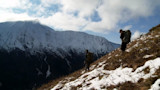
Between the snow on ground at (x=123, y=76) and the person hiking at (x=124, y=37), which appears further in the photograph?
the person hiking at (x=124, y=37)

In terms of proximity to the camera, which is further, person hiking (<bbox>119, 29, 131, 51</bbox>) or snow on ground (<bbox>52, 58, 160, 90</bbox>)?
person hiking (<bbox>119, 29, 131, 51</bbox>)

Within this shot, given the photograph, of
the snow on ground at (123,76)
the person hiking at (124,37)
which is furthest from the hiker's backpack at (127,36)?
the snow on ground at (123,76)

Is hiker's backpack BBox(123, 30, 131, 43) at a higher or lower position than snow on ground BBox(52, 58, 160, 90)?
higher

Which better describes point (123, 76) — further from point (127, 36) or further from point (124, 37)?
point (127, 36)

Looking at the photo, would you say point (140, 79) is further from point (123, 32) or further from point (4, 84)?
point (4, 84)

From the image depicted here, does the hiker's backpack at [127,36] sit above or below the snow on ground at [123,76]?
above

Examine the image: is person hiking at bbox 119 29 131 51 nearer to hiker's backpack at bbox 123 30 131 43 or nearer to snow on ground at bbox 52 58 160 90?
hiker's backpack at bbox 123 30 131 43

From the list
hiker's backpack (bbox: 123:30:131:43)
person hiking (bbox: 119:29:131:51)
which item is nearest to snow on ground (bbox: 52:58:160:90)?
person hiking (bbox: 119:29:131:51)

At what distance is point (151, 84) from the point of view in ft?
20.4

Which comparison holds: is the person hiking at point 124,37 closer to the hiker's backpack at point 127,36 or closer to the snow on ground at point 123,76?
the hiker's backpack at point 127,36

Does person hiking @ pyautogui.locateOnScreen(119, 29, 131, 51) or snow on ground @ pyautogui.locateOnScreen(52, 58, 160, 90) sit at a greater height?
person hiking @ pyautogui.locateOnScreen(119, 29, 131, 51)

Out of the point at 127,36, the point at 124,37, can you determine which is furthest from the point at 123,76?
the point at 127,36

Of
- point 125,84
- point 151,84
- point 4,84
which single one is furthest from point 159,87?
point 4,84

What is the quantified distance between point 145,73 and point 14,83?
8388 inches
